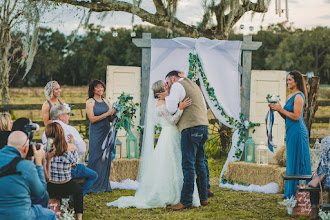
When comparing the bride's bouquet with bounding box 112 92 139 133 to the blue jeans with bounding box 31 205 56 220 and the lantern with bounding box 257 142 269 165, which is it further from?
the blue jeans with bounding box 31 205 56 220

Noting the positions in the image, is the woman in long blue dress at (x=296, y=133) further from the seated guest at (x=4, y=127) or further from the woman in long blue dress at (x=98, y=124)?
the seated guest at (x=4, y=127)

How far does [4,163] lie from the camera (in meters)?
2.86

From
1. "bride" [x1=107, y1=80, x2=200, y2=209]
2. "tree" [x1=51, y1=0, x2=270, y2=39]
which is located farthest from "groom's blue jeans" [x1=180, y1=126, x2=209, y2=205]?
"tree" [x1=51, y1=0, x2=270, y2=39]

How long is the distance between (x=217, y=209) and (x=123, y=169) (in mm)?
1854

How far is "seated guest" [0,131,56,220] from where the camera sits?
285 centimetres

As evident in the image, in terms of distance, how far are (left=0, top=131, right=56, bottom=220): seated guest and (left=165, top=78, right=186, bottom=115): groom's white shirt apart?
6.77 feet

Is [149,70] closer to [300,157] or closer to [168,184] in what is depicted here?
[168,184]

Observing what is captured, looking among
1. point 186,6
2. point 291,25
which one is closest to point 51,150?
point 186,6

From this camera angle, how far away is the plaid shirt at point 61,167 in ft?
12.8

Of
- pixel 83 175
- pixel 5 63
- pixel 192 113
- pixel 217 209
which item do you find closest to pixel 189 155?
pixel 192 113

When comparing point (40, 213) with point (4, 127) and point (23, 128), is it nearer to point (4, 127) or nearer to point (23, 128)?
point (23, 128)

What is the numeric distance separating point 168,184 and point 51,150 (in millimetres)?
1631

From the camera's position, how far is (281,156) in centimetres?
596

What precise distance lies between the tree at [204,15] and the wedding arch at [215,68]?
214 centimetres
